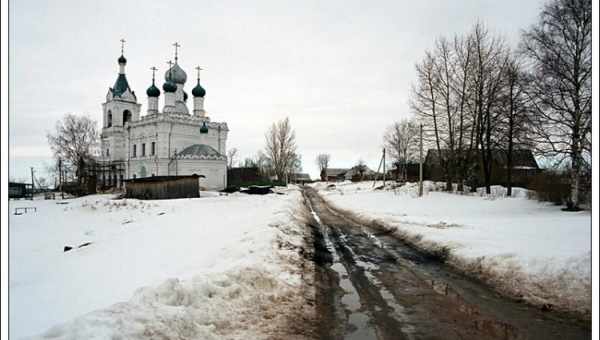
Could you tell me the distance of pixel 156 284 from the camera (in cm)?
420

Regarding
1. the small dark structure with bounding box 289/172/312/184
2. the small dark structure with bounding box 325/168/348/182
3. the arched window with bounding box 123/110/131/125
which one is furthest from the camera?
the small dark structure with bounding box 325/168/348/182

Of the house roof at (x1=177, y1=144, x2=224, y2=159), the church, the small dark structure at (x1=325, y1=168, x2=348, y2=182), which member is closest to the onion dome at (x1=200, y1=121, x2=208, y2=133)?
the church

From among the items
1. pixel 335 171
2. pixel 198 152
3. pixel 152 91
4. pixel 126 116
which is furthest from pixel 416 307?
pixel 335 171

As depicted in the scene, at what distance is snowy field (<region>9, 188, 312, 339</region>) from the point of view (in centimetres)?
324

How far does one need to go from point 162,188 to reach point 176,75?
22.6 metres

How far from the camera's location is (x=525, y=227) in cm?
872

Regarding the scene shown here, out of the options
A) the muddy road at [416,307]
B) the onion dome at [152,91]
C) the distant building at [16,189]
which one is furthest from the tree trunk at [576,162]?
the onion dome at [152,91]

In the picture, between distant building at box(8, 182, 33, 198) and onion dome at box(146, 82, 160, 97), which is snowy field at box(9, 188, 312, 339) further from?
onion dome at box(146, 82, 160, 97)

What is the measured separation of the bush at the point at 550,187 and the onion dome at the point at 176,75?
39342mm

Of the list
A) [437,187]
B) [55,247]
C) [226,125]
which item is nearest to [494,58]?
[437,187]

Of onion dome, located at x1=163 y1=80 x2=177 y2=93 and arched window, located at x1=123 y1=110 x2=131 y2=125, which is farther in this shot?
arched window, located at x1=123 y1=110 x2=131 y2=125

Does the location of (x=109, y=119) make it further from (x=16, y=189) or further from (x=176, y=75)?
(x=16, y=189)

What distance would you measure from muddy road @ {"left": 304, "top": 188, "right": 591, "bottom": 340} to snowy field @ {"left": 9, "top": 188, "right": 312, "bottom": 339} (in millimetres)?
734

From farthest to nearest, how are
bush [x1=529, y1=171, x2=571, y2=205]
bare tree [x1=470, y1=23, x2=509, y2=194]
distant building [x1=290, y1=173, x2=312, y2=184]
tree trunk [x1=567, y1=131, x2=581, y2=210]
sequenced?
distant building [x1=290, y1=173, x2=312, y2=184], bare tree [x1=470, y1=23, x2=509, y2=194], bush [x1=529, y1=171, x2=571, y2=205], tree trunk [x1=567, y1=131, x2=581, y2=210]
